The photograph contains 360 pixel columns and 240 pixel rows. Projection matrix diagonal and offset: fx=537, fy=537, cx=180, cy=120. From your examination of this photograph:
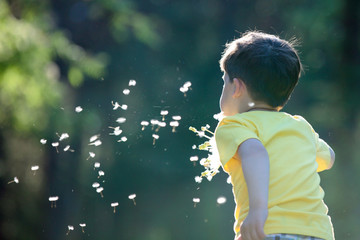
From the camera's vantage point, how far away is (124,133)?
1102cm

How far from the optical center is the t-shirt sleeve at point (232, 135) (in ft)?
6.71

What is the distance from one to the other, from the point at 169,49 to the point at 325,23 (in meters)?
3.37

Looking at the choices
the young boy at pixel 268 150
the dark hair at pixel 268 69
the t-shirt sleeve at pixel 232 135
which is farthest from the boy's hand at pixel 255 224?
the dark hair at pixel 268 69

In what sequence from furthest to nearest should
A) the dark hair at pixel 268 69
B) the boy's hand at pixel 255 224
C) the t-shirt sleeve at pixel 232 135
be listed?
1. the dark hair at pixel 268 69
2. the t-shirt sleeve at pixel 232 135
3. the boy's hand at pixel 255 224

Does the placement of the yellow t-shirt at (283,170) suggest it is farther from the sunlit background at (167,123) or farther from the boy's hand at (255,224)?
the sunlit background at (167,123)

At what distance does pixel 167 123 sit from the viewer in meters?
10.6

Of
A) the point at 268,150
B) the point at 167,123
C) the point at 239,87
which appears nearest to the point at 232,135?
the point at 268,150

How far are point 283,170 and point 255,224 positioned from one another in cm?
25

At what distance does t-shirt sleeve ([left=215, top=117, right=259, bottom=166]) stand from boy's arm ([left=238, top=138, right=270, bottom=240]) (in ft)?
0.11

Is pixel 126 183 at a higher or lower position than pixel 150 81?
lower

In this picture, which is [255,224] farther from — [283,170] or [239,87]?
[239,87]

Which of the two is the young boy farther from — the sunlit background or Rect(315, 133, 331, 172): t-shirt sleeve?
the sunlit background

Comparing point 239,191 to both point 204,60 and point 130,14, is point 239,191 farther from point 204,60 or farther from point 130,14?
point 204,60

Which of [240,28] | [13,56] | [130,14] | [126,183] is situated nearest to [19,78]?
[13,56]
